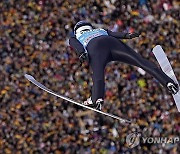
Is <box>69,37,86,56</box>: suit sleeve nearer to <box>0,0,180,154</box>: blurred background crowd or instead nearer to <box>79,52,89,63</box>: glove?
<box>79,52,89,63</box>: glove

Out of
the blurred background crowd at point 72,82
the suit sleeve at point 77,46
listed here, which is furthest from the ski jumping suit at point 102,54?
the blurred background crowd at point 72,82

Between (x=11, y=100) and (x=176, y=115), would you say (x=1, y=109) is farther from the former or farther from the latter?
(x=176, y=115)

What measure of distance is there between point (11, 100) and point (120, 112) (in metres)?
2.98

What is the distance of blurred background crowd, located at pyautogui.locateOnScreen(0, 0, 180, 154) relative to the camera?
1398cm

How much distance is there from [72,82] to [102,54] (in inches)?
224

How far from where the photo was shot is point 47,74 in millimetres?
14875

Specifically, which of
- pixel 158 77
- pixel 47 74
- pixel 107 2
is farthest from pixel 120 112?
pixel 158 77

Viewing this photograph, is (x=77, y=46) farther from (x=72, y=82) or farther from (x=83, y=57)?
(x=72, y=82)

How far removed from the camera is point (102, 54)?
29.7ft

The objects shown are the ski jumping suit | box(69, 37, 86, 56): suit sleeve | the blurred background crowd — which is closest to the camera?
box(69, 37, 86, 56): suit sleeve

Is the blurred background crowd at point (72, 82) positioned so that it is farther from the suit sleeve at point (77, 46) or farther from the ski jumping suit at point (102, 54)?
the suit sleeve at point (77, 46)

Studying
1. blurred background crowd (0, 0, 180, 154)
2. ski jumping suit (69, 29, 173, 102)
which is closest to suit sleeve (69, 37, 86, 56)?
ski jumping suit (69, 29, 173, 102)

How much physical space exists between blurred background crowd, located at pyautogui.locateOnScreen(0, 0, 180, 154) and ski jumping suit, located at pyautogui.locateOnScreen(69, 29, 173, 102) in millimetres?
5041

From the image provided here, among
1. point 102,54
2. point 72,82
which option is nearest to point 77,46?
point 102,54
